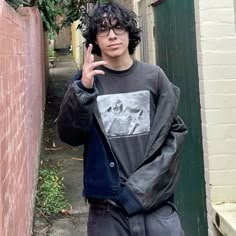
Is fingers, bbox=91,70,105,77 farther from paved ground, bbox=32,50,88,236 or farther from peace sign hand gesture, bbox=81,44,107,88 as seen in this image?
paved ground, bbox=32,50,88,236

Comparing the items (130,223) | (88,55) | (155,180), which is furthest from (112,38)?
(130,223)

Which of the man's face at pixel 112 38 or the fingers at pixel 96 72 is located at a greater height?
the man's face at pixel 112 38

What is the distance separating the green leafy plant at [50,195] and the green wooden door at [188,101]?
5.20ft

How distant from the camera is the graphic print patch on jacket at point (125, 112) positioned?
2566 mm

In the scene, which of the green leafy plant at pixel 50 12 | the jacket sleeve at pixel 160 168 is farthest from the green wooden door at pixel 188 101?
the green leafy plant at pixel 50 12

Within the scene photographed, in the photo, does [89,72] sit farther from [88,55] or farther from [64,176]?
[64,176]

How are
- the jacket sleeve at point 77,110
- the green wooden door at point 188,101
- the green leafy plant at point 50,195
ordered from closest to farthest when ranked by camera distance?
the jacket sleeve at point 77,110 → the green wooden door at point 188,101 → the green leafy plant at point 50,195

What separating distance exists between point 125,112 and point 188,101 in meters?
1.92

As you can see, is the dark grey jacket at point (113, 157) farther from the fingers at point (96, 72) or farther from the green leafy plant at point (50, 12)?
the green leafy plant at point (50, 12)

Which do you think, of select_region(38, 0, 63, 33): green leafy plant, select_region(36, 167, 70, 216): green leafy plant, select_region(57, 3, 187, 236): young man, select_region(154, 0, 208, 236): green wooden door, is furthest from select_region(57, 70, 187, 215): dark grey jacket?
select_region(38, 0, 63, 33): green leafy plant

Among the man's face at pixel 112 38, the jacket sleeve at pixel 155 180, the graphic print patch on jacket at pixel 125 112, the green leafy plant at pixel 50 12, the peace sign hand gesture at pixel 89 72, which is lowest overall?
the jacket sleeve at pixel 155 180

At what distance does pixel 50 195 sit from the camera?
6.01 m

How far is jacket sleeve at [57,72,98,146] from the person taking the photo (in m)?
2.41

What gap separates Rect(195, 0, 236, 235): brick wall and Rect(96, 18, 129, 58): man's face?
1.37 metres
